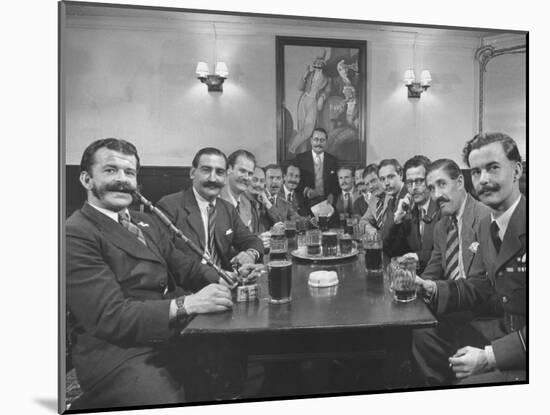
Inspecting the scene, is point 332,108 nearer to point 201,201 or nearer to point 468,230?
point 201,201

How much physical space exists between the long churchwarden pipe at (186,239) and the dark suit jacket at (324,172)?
49cm

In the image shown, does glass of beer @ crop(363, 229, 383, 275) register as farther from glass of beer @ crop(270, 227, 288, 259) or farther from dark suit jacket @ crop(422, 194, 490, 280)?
glass of beer @ crop(270, 227, 288, 259)

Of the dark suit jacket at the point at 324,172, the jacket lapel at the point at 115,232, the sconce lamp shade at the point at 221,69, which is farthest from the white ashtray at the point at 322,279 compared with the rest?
the sconce lamp shade at the point at 221,69

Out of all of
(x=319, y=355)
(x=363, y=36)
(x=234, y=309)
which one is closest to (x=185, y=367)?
(x=234, y=309)

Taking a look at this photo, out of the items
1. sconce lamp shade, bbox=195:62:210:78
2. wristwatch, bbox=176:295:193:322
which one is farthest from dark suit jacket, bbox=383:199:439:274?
sconce lamp shade, bbox=195:62:210:78

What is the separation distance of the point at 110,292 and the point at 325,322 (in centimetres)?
90

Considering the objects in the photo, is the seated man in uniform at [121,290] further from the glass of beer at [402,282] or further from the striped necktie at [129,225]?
the glass of beer at [402,282]

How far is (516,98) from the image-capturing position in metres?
2.42

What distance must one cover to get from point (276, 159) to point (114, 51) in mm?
804

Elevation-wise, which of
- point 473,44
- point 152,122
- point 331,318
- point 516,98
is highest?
point 473,44

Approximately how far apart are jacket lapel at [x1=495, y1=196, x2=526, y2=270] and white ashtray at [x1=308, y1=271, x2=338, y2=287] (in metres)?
0.82

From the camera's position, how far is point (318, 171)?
2246mm

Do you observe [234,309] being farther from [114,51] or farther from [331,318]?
[114,51]

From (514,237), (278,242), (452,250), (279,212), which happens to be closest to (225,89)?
(279,212)
